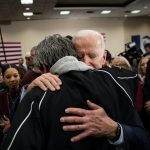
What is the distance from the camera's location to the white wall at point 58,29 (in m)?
11.6

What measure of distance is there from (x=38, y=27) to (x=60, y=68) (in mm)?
10871

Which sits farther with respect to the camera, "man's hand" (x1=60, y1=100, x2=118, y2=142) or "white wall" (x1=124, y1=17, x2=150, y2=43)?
"white wall" (x1=124, y1=17, x2=150, y2=43)

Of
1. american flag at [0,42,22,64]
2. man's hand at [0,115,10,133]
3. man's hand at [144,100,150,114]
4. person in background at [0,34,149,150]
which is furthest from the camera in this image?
american flag at [0,42,22,64]

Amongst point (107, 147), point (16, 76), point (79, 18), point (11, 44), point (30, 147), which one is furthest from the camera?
point (79, 18)

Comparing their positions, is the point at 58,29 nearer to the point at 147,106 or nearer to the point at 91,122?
the point at 147,106

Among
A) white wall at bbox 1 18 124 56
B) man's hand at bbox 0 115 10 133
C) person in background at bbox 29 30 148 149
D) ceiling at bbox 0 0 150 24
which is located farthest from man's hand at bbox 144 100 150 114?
white wall at bbox 1 18 124 56

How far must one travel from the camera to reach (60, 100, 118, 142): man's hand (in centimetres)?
113

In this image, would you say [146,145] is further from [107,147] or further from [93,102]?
[93,102]

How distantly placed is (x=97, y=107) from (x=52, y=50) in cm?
30

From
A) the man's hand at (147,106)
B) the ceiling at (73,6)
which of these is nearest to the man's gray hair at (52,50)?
the man's hand at (147,106)

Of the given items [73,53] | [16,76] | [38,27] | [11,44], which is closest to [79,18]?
[38,27]

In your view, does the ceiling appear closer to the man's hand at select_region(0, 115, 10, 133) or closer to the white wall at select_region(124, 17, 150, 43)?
the white wall at select_region(124, 17, 150, 43)

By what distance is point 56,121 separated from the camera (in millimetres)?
1128

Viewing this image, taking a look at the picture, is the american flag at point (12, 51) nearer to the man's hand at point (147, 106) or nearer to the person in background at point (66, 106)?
the man's hand at point (147, 106)
